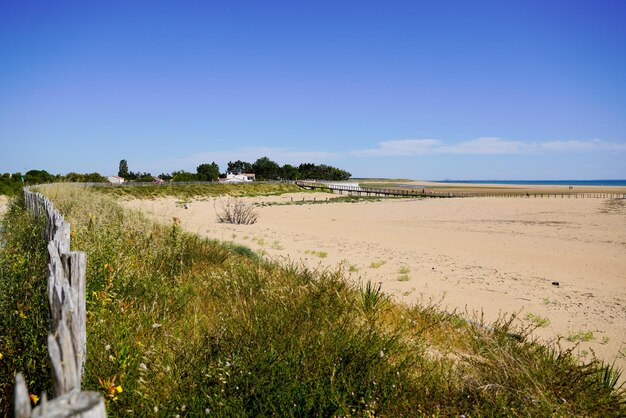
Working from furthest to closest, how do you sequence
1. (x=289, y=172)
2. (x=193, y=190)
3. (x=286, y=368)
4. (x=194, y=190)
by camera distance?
(x=289, y=172) → (x=194, y=190) → (x=193, y=190) → (x=286, y=368)

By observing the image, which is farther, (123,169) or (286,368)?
(123,169)

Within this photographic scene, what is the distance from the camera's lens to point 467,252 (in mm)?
15133

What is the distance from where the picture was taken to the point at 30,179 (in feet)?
145

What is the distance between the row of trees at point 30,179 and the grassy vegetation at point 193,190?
14.7ft

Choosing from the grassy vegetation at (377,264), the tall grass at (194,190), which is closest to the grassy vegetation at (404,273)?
the grassy vegetation at (377,264)

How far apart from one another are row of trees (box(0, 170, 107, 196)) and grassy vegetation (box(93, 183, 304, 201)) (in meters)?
4.49

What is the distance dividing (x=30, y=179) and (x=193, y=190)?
21.7m

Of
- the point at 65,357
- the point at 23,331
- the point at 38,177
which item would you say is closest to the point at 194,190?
the point at 38,177

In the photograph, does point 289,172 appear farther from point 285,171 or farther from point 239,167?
point 239,167

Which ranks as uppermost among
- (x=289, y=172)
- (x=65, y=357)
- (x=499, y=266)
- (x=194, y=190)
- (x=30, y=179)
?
(x=289, y=172)

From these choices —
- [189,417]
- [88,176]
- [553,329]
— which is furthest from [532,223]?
[88,176]

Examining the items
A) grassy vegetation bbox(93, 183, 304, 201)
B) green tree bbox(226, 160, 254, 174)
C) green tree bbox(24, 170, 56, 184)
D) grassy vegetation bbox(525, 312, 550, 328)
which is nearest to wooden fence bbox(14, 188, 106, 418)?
grassy vegetation bbox(525, 312, 550, 328)

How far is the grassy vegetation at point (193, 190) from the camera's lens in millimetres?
53844

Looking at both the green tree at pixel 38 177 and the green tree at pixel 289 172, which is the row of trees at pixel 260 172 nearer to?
the green tree at pixel 289 172
